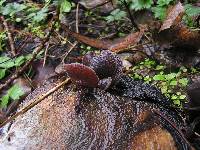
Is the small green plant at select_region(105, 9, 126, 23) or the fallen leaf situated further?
the small green plant at select_region(105, 9, 126, 23)

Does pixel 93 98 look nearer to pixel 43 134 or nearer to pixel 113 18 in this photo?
pixel 43 134

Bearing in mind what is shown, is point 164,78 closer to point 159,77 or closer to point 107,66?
point 159,77

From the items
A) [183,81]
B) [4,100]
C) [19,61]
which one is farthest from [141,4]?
[4,100]

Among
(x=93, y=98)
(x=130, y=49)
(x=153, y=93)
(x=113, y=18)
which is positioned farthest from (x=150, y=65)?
(x=93, y=98)

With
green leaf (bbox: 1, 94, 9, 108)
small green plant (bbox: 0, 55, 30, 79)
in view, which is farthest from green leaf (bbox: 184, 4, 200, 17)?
green leaf (bbox: 1, 94, 9, 108)

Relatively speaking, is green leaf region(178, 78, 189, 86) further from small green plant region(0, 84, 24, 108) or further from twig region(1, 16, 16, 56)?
twig region(1, 16, 16, 56)

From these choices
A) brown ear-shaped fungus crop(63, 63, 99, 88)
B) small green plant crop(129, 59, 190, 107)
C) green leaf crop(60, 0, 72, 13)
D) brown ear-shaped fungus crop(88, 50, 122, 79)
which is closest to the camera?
brown ear-shaped fungus crop(63, 63, 99, 88)

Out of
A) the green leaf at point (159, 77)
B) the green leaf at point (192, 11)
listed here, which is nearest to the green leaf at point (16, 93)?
the green leaf at point (159, 77)

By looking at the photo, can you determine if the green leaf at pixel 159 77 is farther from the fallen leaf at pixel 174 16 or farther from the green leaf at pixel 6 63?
the green leaf at pixel 6 63
